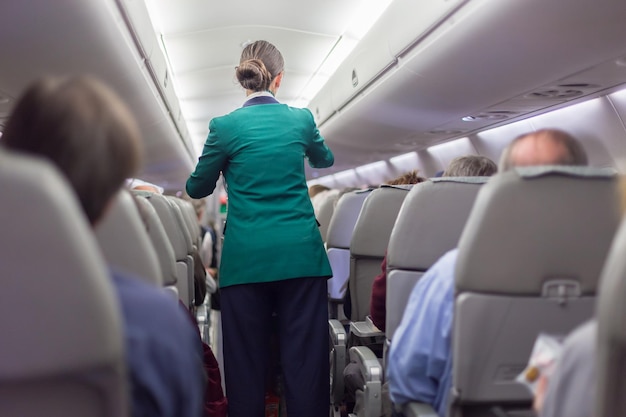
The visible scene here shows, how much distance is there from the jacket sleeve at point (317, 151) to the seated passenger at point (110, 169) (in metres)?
1.50

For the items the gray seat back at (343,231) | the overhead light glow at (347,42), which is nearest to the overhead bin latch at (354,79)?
the overhead light glow at (347,42)

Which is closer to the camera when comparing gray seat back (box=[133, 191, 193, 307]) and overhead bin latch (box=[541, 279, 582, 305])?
overhead bin latch (box=[541, 279, 582, 305])

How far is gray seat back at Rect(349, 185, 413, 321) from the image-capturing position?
A: 2641 mm

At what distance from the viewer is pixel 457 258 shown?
140 centimetres

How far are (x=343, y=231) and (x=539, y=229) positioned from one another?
2.13 meters

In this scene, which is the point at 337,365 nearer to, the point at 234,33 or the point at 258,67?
the point at 258,67

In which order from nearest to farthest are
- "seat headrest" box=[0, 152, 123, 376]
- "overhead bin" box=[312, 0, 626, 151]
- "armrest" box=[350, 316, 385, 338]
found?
"seat headrest" box=[0, 152, 123, 376] < "overhead bin" box=[312, 0, 626, 151] < "armrest" box=[350, 316, 385, 338]

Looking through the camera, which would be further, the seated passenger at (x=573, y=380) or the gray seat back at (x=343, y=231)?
the gray seat back at (x=343, y=231)

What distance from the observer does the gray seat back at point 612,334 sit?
101 centimetres

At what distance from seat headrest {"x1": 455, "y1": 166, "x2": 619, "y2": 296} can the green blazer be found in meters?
1.12

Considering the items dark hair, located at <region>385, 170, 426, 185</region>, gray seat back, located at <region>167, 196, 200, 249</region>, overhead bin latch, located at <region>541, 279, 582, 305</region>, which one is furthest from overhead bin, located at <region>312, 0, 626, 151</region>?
gray seat back, located at <region>167, 196, 200, 249</region>

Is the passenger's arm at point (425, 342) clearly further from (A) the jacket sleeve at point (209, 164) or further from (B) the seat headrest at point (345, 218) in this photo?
(B) the seat headrest at point (345, 218)

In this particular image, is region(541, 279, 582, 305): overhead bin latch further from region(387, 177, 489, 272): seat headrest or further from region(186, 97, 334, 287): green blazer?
region(186, 97, 334, 287): green blazer

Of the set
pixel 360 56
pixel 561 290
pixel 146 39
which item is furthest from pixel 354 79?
pixel 561 290
